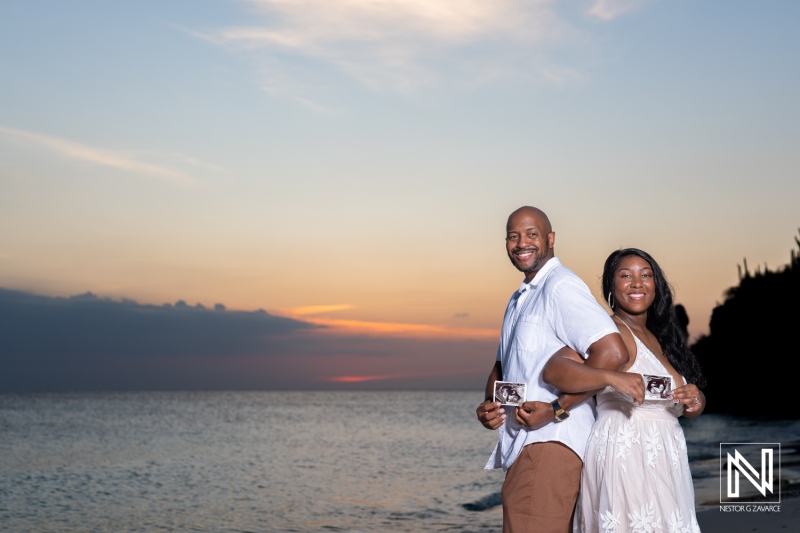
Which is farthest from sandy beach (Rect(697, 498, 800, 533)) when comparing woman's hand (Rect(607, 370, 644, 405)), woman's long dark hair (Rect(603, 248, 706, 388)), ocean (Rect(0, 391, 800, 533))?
woman's hand (Rect(607, 370, 644, 405))

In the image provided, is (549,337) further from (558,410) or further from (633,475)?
(633,475)

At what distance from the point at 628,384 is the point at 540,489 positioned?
1.86ft

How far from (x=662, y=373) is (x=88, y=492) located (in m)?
18.7

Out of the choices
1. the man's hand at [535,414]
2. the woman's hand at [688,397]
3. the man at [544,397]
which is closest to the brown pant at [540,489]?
the man at [544,397]

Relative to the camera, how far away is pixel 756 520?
395 inches

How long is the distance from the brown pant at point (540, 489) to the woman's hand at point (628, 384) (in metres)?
0.37

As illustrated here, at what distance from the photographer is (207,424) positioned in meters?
50.8

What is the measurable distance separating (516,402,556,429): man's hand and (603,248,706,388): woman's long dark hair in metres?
0.90

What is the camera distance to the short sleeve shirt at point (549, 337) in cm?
352

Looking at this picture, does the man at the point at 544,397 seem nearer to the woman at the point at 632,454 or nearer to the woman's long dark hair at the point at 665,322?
the woman at the point at 632,454

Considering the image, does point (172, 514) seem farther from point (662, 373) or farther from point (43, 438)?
point (43, 438)

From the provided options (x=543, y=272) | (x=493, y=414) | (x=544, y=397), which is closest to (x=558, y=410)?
(x=544, y=397)

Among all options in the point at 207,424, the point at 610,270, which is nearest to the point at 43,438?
the point at 207,424

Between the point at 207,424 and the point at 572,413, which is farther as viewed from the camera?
the point at 207,424
